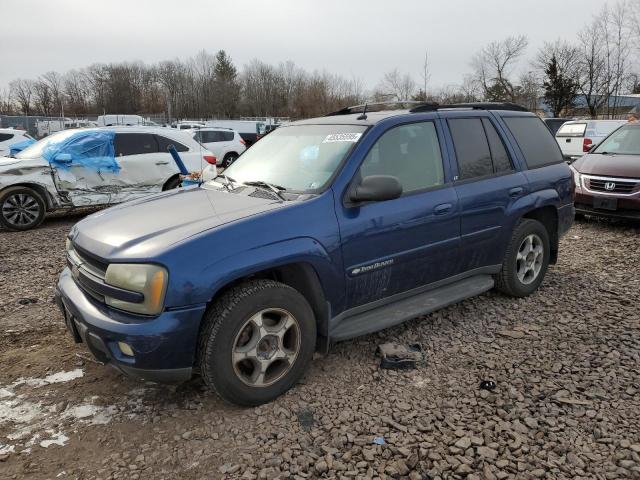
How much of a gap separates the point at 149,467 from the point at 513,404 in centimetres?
214

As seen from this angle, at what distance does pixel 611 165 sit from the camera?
7473 mm

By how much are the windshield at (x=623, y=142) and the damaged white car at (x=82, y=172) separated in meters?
7.17

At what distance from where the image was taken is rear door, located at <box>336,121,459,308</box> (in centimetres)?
322

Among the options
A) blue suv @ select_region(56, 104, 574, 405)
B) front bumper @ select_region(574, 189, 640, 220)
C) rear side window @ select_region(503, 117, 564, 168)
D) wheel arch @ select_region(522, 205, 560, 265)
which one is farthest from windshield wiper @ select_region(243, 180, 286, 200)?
front bumper @ select_region(574, 189, 640, 220)

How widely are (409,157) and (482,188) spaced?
0.78 m

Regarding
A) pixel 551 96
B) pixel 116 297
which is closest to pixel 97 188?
pixel 116 297

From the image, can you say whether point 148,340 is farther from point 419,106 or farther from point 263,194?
point 419,106

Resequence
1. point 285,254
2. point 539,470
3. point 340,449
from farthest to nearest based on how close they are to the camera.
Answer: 1. point 285,254
2. point 340,449
3. point 539,470

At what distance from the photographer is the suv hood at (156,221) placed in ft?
8.98

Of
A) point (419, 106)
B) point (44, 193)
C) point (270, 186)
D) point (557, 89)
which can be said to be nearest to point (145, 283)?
point (270, 186)

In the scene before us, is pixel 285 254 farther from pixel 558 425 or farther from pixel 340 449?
pixel 558 425

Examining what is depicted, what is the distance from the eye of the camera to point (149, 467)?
2492 mm

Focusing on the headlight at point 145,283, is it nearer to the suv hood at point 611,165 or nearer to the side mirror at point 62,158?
the side mirror at point 62,158

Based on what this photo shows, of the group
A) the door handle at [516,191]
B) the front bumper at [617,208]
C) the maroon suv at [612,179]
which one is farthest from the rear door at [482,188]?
the front bumper at [617,208]
